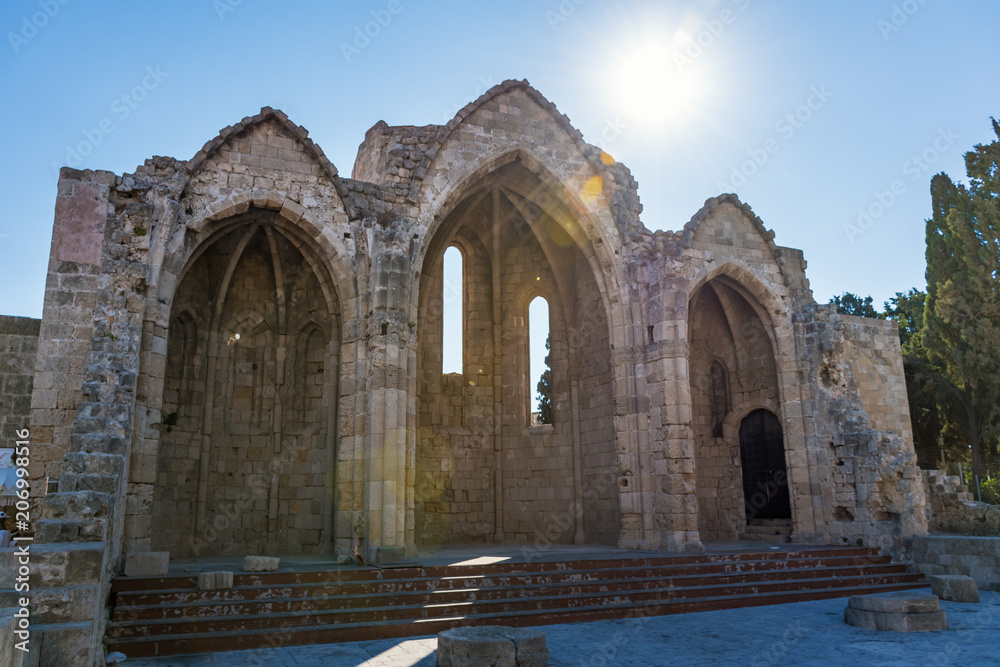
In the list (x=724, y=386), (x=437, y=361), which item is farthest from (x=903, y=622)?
(x=437, y=361)

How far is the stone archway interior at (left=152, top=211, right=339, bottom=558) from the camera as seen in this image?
1285 centimetres

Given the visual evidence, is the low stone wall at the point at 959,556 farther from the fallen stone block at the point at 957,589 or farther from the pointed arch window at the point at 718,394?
the pointed arch window at the point at 718,394

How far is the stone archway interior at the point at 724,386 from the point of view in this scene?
623 inches

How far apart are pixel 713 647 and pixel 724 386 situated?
411 inches

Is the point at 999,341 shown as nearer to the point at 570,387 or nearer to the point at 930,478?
the point at 930,478

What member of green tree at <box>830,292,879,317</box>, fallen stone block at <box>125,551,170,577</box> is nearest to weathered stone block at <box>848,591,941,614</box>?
fallen stone block at <box>125,551,170,577</box>

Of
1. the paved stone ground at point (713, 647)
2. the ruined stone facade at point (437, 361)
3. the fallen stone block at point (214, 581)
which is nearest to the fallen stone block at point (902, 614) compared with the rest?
the paved stone ground at point (713, 647)

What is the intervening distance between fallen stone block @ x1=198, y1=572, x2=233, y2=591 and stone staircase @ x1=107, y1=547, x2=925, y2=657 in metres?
0.10

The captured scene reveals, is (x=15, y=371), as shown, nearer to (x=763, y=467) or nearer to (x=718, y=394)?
(x=718, y=394)

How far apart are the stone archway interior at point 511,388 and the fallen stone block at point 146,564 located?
698 cm

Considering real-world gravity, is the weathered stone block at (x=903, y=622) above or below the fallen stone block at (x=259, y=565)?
below

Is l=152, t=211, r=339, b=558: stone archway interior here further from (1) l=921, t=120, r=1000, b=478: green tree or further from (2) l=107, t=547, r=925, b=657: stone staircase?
(1) l=921, t=120, r=1000, b=478: green tree

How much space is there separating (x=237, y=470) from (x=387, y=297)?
191 inches

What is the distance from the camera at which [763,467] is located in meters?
15.7
